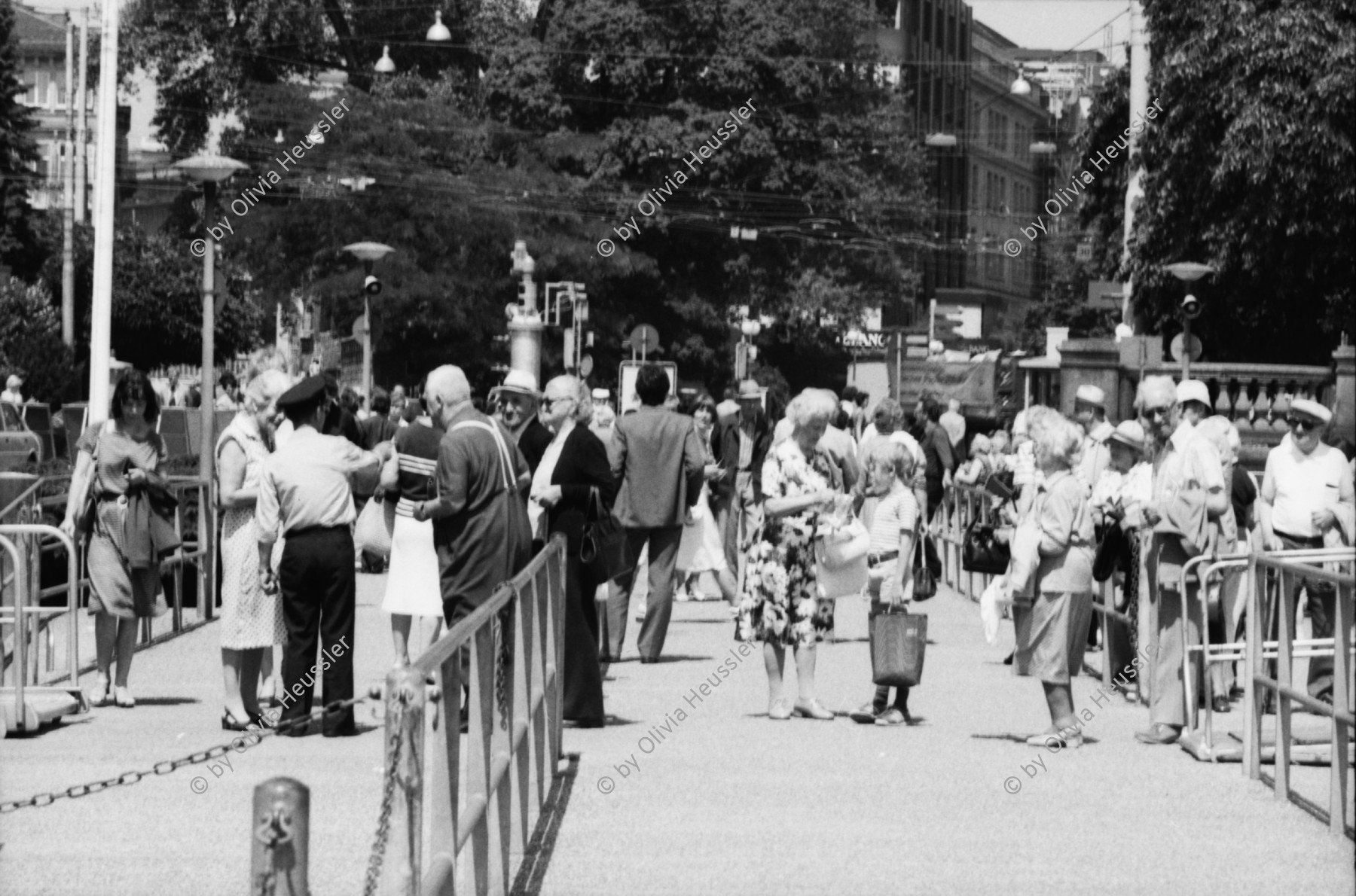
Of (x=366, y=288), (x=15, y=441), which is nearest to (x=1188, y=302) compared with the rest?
(x=366, y=288)

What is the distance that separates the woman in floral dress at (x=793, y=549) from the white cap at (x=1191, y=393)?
1765 mm

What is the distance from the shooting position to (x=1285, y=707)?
10.4 m

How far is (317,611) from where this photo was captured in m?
11.8

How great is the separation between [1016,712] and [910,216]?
4681 centimetres

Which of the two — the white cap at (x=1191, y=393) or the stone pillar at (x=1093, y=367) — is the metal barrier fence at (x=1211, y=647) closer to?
the white cap at (x=1191, y=393)

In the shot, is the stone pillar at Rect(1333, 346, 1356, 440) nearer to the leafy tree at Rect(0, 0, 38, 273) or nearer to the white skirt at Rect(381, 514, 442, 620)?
the white skirt at Rect(381, 514, 442, 620)

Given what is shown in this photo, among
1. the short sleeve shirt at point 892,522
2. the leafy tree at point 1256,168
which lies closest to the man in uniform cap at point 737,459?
the short sleeve shirt at point 892,522

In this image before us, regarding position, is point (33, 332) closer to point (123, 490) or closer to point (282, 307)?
point (282, 307)

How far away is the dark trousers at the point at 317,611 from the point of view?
1170 centimetres

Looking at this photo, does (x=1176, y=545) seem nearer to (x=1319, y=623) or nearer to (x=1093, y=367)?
(x=1319, y=623)

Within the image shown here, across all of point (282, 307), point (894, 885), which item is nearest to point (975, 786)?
point (894, 885)

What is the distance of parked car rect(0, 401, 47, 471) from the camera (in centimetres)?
2794

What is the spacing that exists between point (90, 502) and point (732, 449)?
1050 cm

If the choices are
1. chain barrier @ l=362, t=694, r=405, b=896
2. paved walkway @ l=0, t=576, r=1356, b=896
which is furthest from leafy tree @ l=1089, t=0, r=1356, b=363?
chain barrier @ l=362, t=694, r=405, b=896
